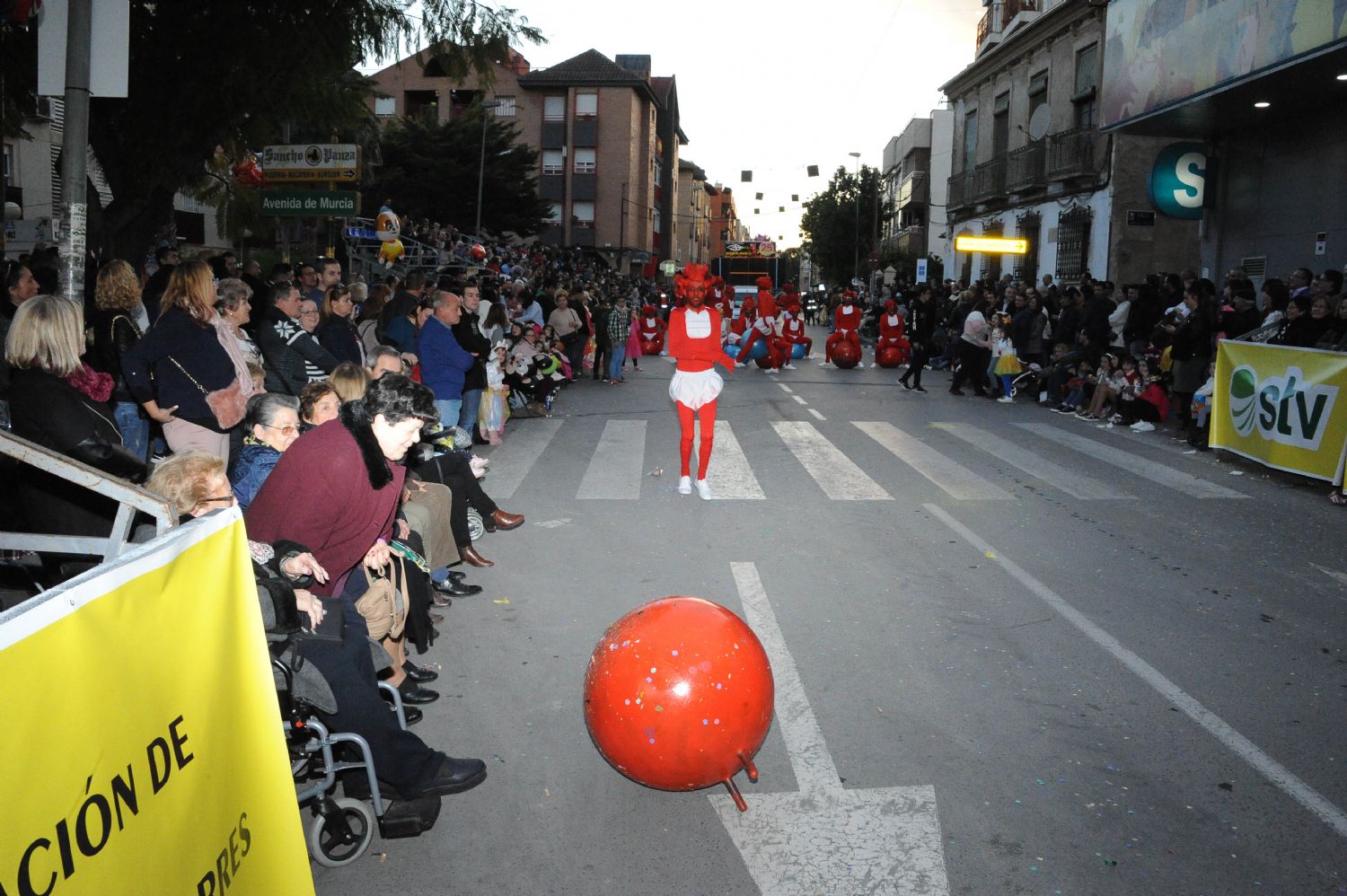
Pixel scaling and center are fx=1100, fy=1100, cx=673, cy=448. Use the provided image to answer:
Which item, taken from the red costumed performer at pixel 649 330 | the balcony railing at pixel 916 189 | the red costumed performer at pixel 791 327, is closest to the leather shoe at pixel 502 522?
the red costumed performer at pixel 791 327

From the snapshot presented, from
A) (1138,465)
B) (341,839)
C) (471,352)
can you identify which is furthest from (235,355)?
(1138,465)

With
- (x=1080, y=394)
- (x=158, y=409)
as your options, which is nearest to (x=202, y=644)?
(x=158, y=409)

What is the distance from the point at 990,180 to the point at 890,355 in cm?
1325

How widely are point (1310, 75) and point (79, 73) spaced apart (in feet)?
49.6

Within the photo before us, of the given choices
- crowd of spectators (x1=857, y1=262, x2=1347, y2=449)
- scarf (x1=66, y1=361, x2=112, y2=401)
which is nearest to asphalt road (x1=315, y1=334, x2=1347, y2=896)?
scarf (x1=66, y1=361, x2=112, y2=401)

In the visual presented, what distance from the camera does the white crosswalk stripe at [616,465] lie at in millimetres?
9922

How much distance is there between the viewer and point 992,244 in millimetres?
33562

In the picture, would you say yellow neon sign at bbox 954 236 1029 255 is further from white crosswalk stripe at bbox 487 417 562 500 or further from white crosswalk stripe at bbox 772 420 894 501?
white crosswalk stripe at bbox 487 417 562 500

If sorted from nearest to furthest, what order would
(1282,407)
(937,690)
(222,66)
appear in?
1. (937,690)
2. (222,66)
3. (1282,407)

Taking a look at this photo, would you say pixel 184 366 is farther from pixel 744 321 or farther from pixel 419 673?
pixel 744 321

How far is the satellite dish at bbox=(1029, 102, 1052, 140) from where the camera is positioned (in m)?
31.3

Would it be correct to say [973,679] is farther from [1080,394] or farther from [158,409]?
[1080,394]

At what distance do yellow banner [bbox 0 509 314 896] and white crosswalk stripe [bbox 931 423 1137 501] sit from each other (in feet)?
28.1

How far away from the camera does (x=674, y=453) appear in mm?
12211
